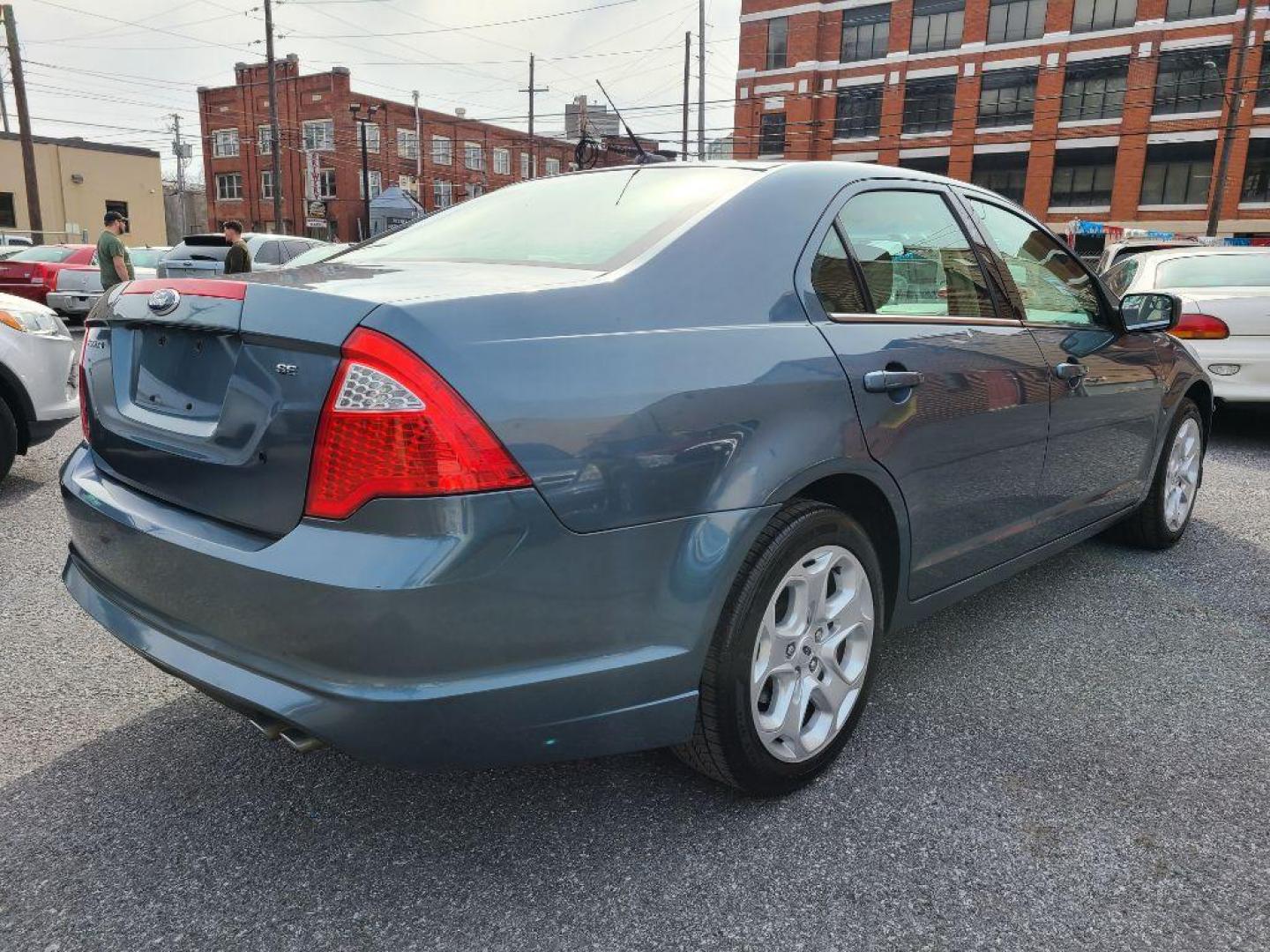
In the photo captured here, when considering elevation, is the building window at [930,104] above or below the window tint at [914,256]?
above

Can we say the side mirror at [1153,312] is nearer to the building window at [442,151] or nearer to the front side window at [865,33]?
the front side window at [865,33]

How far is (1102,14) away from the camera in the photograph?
41281 mm

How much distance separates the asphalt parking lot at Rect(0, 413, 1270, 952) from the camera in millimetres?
1878

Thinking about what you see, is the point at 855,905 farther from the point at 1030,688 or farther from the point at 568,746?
the point at 1030,688

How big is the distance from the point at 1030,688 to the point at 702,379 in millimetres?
1732

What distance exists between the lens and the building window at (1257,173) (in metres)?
38.3

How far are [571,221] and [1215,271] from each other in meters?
6.70

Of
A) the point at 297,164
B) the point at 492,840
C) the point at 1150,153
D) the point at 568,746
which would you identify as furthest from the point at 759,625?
the point at 297,164

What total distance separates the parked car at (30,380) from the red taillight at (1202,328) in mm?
7142

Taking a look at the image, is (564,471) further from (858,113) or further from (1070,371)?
(858,113)

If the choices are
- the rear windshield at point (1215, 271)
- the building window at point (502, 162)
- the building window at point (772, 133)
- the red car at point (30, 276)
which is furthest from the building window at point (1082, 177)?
the red car at point (30, 276)

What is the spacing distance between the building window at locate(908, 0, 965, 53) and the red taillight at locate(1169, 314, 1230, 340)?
43987 mm

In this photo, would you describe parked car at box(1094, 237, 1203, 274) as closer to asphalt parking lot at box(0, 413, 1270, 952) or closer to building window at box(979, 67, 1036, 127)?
asphalt parking lot at box(0, 413, 1270, 952)

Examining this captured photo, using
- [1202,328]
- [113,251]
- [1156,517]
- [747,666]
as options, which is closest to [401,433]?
[747,666]
